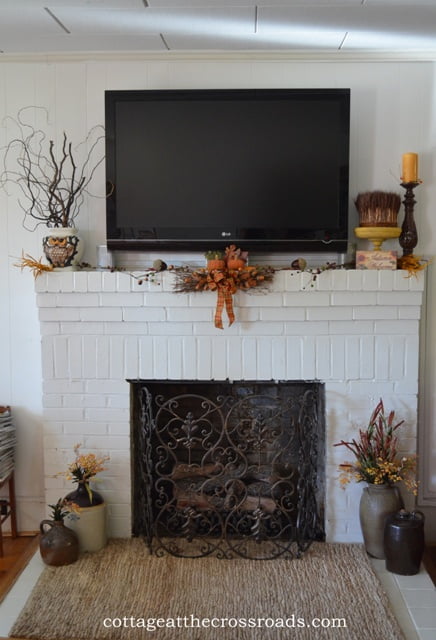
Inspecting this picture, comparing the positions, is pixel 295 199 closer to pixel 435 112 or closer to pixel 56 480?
pixel 435 112

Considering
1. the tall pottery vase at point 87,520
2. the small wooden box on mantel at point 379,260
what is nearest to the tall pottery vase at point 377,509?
the small wooden box on mantel at point 379,260

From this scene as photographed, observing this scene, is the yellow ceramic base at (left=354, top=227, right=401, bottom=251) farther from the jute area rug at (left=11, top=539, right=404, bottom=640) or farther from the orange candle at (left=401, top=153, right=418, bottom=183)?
the jute area rug at (left=11, top=539, right=404, bottom=640)

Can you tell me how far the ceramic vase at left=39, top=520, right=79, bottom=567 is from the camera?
272cm

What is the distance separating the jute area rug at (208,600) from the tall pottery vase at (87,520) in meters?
0.06

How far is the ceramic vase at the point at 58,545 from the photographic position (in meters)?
2.72

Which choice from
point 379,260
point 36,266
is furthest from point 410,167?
point 36,266

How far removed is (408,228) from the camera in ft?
9.39

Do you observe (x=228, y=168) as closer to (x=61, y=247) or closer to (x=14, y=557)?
(x=61, y=247)

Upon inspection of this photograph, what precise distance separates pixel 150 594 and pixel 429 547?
1.34 meters

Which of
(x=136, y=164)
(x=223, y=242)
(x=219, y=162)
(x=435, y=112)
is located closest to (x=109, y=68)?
(x=136, y=164)

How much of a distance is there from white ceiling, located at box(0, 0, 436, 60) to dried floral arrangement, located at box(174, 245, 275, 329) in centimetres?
89

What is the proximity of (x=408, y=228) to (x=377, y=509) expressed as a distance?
1216 millimetres

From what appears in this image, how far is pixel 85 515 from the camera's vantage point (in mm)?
2805

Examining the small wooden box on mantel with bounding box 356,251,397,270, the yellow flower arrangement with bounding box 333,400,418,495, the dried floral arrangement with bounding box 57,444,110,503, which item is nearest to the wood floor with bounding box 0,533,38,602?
the dried floral arrangement with bounding box 57,444,110,503
